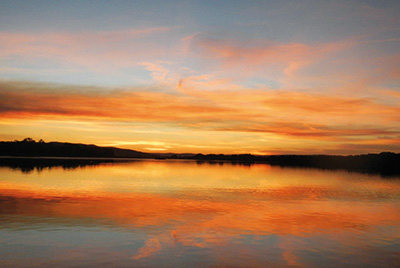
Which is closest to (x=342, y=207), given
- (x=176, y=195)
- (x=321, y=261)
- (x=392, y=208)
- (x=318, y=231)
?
(x=392, y=208)

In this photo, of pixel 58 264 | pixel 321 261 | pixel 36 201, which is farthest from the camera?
pixel 36 201

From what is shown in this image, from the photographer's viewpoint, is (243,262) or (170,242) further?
(170,242)

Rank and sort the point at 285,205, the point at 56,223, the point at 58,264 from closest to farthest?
the point at 58,264 < the point at 56,223 < the point at 285,205

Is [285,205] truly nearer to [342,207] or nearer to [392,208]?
[342,207]

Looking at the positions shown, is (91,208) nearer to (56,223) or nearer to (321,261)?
(56,223)

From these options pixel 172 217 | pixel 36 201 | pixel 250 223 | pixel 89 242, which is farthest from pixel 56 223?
pixel 250 223

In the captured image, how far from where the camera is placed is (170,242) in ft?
58.1

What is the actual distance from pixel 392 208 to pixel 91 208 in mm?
26894

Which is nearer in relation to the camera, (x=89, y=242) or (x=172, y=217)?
(x=89, y=242)

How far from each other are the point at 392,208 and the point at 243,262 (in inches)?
934

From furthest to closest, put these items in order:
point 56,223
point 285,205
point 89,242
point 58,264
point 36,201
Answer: point 285,205, point 36,201, point 56,223, point 89,242, point 58,264

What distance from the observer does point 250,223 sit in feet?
76.2

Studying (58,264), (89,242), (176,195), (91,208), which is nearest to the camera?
(58,264)

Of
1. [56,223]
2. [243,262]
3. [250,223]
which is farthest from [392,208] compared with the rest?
[56,223]
